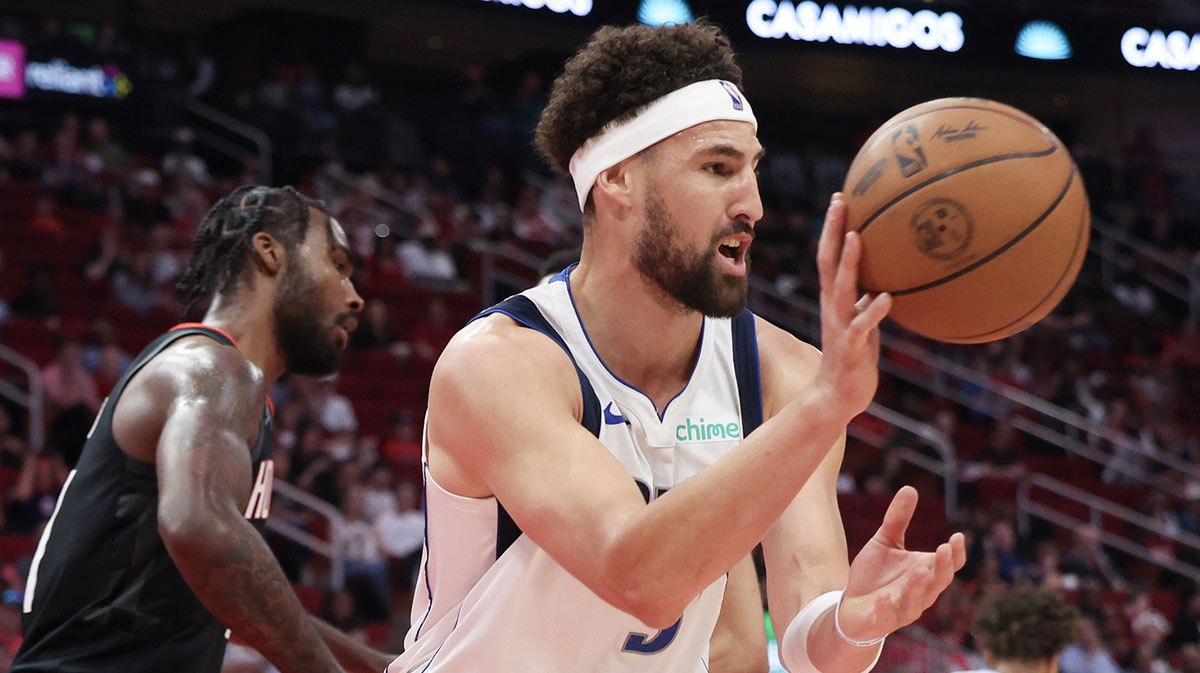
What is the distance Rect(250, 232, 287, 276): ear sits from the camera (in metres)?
3.73

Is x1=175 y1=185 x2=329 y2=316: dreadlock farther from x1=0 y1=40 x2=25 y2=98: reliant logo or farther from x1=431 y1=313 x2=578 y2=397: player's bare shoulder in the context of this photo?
x1=0 y1=40 x2=25 y2=98: reliant logo

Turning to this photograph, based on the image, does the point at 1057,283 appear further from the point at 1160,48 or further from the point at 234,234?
the point at 1160,48

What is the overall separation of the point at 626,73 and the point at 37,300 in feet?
28.9

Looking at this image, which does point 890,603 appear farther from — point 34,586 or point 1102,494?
point 1102,494

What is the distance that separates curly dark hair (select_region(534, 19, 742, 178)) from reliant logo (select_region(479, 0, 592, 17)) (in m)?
11.7

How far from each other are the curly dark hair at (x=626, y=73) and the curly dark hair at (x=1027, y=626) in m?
3.23

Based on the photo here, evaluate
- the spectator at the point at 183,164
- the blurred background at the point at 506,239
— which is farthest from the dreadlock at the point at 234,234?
the spectator at the point at 183,164

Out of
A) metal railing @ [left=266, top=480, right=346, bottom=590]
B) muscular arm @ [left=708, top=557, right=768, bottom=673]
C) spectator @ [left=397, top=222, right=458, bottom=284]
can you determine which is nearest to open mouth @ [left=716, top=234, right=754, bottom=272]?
muscular arm @ [left=708, top=557, right=768, bottom=673]

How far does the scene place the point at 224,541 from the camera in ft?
9.25

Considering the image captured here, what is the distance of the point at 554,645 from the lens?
2.45 metres

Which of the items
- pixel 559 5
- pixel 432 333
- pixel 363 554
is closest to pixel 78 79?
pixel 432 333

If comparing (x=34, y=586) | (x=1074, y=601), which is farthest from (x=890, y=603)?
(x=1074, y=601)

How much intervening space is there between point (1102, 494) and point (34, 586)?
459 inches

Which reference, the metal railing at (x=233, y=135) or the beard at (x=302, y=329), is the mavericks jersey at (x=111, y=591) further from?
the metal railing at (x=233, y=135)
